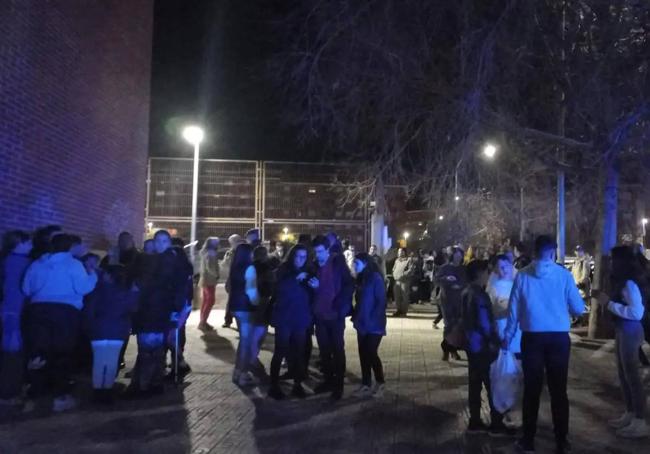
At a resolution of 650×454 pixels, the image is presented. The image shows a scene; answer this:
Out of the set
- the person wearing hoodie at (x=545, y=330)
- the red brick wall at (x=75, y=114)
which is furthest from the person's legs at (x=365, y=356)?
the red brick wall at (x=75, y=114)

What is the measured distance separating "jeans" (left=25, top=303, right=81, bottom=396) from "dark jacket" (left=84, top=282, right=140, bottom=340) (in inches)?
7.5

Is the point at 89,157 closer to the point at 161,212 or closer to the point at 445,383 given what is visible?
the point at 445,383

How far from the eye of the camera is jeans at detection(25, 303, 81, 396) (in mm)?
6656

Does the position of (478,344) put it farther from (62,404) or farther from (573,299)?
(62,404)

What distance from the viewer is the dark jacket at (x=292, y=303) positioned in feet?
23.6

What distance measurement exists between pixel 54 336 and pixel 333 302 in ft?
9.83

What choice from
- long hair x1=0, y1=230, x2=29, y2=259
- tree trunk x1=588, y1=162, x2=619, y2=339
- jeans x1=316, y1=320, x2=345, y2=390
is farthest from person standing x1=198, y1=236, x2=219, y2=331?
tree trunk x1=588, y1=162, x2=619, y2=339

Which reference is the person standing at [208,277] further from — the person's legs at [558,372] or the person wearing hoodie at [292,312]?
the person's legs at [558,372]

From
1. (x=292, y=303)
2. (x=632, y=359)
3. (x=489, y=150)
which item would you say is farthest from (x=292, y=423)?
(x=489, y=150)

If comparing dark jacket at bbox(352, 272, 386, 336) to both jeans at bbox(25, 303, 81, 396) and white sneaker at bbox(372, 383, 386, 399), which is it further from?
jeans at bbox(25, 303, 81, 396)

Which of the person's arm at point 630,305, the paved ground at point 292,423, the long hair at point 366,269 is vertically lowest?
the paved ground at point 292,423

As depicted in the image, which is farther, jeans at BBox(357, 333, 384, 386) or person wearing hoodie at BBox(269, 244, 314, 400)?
jeans at BBox(357, 333, 384, 386)

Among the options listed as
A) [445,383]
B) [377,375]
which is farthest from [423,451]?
[445,383]

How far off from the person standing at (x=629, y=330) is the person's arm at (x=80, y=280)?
5.24 metres
